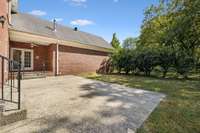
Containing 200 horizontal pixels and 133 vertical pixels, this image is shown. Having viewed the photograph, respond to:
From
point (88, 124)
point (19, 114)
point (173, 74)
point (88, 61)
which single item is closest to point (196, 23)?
point (173, 74)

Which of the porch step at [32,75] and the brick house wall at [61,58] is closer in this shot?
the porch step at [32,75]

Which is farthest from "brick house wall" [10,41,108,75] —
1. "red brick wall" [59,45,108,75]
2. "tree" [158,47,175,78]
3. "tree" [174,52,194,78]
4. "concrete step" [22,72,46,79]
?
"tree" [174,52,194,78]

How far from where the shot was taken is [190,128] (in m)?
3.63

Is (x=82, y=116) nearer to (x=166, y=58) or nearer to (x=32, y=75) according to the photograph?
(x=32, y=75)

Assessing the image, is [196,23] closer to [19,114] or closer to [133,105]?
[133,105]

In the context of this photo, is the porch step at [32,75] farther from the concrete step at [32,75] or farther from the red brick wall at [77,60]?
the red brick wall at [77,60]

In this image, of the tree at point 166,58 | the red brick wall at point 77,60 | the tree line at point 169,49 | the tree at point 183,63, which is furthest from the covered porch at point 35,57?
the tree at point 183,63

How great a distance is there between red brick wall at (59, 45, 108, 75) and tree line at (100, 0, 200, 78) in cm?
181

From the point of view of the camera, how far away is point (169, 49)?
13.9m

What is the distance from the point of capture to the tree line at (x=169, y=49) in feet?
42.8

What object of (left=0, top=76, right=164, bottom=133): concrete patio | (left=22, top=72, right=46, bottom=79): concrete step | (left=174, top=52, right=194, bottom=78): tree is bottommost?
(left=0, top=76, right=164, bottom=133): concrete patio

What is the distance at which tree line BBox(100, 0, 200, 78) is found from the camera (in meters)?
13.1

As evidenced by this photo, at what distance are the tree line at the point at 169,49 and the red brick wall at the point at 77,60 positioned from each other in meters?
1.81

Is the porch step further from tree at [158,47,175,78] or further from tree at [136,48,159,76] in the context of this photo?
tree at [158,47,175,78]
